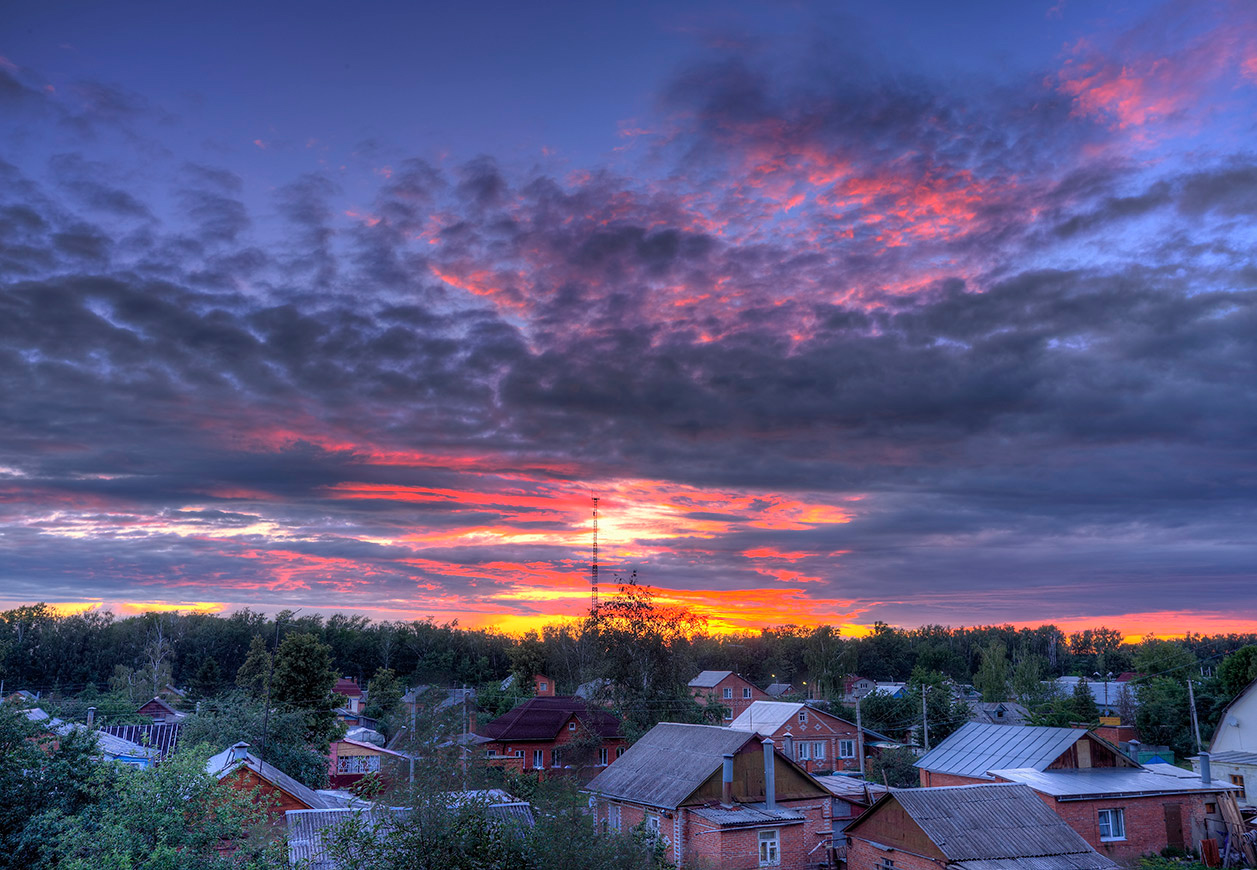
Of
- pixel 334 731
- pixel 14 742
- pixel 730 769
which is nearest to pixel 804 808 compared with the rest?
pixel 730 769

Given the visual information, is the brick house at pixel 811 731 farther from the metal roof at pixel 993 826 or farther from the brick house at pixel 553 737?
the metal roof at pixel 993 826

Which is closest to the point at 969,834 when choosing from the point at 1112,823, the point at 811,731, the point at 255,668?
the point at 1112,823

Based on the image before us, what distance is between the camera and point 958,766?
40.2 metres

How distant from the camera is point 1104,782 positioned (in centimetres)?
3372

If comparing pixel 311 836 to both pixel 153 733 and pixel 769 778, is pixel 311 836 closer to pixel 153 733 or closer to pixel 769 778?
pixel 769 778

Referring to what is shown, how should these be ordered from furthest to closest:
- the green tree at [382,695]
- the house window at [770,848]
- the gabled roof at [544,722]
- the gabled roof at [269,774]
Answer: the green tree at [382,695] < the gabled roof at [544,722] < the gabled roof at [269,774] < the house window at [770,848]

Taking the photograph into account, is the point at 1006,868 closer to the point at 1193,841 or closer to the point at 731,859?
the point at 731,859

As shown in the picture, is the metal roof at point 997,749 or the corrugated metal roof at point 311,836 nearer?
the corrugated metal roof at point 311,836

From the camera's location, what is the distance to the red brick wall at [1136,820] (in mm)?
31859

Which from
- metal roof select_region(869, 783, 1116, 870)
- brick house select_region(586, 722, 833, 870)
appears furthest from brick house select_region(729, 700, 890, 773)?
metal roof select_region(869, 783, 1116, 870)

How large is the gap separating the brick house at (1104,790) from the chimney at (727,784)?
1223 cm

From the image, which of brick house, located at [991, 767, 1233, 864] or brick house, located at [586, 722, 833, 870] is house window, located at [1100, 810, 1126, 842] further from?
brick house, located at [586, 722, 833, 870]

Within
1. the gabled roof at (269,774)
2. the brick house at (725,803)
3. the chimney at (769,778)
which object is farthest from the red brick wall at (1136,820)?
the gabled roof at (269,774)

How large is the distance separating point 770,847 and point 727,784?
280 cm
